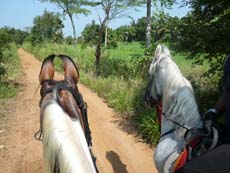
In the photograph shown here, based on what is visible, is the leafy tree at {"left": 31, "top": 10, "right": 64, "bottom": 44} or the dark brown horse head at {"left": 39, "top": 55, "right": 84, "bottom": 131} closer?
the dark brown horse head at {"left": 39, "top": 55, "right": 84, "bottom": 131}

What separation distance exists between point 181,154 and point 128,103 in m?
5.54

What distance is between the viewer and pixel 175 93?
350cm

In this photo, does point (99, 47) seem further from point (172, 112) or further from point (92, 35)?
point (92, 35)

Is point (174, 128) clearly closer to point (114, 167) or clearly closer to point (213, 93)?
point (114, 167)

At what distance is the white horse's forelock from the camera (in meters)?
1.83

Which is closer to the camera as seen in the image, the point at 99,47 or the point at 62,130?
the point at 62,130

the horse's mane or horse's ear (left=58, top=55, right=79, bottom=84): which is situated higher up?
horse's ear (left=58, top=55, right=79, bottom=84)

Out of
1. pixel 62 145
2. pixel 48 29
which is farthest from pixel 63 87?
pixel 48 29

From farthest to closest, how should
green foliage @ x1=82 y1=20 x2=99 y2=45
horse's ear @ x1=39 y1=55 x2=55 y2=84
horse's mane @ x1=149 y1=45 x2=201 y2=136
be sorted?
green foliage @ x1=82 y1=20 x2=99 y2=45 → horse's mane @ x1=149 y1=45 x2=201 y2=136 → horse's ear @ x1=39 y1=55 x2=55 y2=84

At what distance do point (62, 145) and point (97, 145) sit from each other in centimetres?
481

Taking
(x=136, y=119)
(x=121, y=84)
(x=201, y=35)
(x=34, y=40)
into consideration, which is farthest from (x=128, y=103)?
(x=34, y=40)

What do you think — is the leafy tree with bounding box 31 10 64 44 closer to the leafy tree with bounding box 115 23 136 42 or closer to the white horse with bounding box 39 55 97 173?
the leafy tree with bounding box 115 23 136 42

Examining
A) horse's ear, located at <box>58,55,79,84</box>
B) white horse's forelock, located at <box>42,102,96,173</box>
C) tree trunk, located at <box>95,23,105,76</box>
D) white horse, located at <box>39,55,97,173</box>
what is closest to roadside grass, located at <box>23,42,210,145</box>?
tree trunk, located at <box>95,23,105,76</box>

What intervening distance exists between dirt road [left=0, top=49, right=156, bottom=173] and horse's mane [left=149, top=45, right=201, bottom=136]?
7.44 feet
